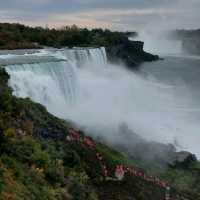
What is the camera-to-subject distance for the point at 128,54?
293 feet

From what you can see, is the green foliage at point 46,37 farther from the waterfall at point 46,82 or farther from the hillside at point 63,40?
the waterfall at point 46,82

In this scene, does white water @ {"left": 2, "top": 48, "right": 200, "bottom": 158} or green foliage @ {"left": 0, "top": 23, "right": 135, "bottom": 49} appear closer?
white water @ {"left": 2, "top": 48, "right": 200, "bottom": 158}

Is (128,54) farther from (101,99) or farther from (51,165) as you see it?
(51,165)

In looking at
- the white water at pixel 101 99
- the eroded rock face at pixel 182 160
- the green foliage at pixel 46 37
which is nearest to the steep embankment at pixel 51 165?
the eroded rock face at pixel 182 160

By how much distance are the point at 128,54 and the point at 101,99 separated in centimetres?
5016

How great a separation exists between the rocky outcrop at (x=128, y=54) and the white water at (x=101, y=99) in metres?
12.4

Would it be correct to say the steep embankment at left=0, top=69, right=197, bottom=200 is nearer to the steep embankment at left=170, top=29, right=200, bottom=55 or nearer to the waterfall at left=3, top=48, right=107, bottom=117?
the waterfall at left=3, top=48, right=107, bottom=117

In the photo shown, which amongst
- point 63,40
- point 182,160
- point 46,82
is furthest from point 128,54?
point 182,160

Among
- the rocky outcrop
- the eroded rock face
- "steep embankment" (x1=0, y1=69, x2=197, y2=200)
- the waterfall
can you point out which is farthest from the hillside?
"steep embankment" (x1=0, y1=69, x2=197, y2=200)

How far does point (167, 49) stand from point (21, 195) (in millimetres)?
149853

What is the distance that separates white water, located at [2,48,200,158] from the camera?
27422 mm

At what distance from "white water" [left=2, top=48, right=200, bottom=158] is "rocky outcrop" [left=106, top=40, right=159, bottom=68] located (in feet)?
40.5

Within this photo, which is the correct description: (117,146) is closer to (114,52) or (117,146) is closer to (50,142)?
(50,142)

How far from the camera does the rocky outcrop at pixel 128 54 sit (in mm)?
74125
